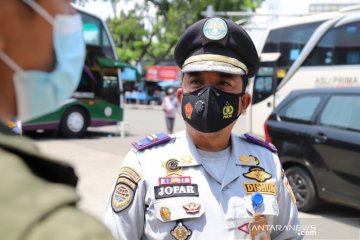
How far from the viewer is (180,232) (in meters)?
1.65

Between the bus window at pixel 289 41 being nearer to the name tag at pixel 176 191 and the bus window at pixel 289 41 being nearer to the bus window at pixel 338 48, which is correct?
the bus window at pixel 338 48

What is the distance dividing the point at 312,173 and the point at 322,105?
31.4 inches

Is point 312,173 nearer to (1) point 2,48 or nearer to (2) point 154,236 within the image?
(2) point 154,236

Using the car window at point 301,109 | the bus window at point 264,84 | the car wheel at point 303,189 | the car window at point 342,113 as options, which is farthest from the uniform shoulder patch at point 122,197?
the bus window at point 264,84

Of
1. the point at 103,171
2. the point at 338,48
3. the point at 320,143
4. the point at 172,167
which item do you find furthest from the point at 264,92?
the point at 172,167

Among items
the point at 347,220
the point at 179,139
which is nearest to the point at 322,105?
the point at 347,220

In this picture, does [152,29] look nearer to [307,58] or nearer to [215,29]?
[307,58]

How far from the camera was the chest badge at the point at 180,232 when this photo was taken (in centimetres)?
164

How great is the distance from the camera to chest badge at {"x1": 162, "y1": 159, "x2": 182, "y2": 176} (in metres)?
1.74

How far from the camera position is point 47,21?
730 millimetres

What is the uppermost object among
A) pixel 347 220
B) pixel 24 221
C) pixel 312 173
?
pixel 24 221

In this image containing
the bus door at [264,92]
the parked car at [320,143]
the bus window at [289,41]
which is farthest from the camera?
the bus door at [264,92]

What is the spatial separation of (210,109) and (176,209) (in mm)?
445

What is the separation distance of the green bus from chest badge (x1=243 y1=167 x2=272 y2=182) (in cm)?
958
